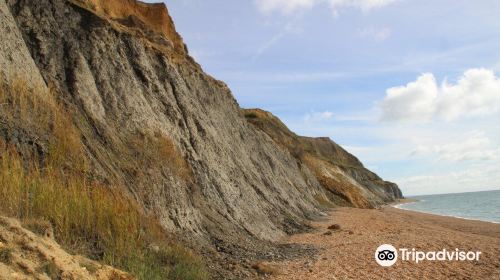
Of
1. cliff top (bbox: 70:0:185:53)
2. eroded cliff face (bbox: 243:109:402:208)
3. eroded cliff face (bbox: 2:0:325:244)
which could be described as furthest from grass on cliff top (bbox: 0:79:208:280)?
eroded cliff face (bbox: 243:109:402:208)

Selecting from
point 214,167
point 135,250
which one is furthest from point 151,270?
point 214,167

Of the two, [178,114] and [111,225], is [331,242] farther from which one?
[111,225]

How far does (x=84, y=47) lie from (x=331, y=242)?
10.6 metres

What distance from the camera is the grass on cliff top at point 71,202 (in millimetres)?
6074

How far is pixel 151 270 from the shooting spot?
270 inches

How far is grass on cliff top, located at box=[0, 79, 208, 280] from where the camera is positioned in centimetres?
607

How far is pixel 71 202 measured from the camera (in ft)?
21.9

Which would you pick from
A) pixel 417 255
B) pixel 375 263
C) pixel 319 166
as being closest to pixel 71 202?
pixel 375 263

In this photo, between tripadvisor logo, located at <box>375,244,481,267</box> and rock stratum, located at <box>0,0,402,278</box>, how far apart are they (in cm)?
393

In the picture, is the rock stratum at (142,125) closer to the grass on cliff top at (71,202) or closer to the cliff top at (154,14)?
the grass on cliff top at (71,202)

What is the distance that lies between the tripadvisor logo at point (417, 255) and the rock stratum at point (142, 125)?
393 cm

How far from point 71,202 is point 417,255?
Answer: 9953mm

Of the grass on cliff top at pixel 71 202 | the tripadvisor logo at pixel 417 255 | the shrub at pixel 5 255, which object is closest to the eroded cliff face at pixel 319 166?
the tripadvisor logo at pixel 417 255

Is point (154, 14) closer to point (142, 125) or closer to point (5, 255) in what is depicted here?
point (142, 125)
